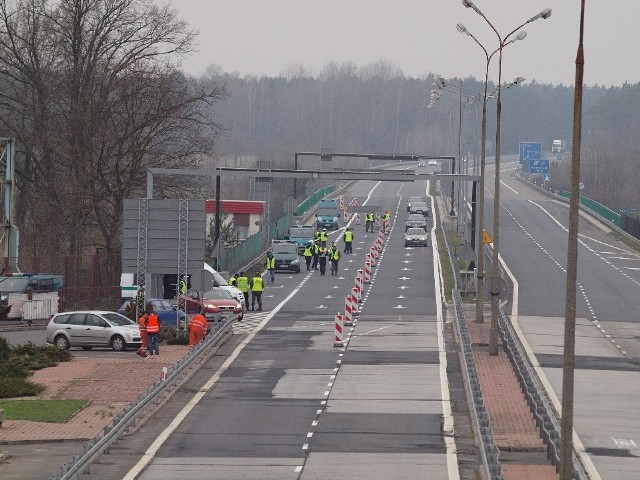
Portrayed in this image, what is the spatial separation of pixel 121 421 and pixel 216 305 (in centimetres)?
2311

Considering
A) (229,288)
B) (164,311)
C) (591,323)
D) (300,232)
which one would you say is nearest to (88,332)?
(164,311)

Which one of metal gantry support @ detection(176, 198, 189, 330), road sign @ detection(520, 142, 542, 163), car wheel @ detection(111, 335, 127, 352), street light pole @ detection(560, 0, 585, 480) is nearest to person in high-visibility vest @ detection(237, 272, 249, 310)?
metal gantry support @ detection(176, 198, 189, 330)

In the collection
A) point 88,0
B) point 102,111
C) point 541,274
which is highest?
point 88,0

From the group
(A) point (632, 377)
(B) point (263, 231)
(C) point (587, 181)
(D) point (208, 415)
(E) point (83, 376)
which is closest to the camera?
(D) point (208, 415)

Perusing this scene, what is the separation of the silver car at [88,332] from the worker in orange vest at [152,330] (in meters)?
1.93

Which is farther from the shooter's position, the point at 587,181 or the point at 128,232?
the point at 587,181

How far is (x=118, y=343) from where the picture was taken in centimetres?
3906

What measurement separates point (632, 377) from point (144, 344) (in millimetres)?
12667

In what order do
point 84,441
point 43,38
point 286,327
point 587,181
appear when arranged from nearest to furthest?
point 84,441, point 286,327, point 43,38, point 587,181

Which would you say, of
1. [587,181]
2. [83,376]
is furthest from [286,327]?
[587,181]

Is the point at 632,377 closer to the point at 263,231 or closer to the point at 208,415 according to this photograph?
the point at 208,415

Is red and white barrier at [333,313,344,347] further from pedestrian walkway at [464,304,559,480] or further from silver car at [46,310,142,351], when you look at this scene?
silver car at [46,310,142,351]

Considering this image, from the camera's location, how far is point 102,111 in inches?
2371

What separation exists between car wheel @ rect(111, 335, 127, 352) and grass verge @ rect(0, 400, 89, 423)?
10090 mm
